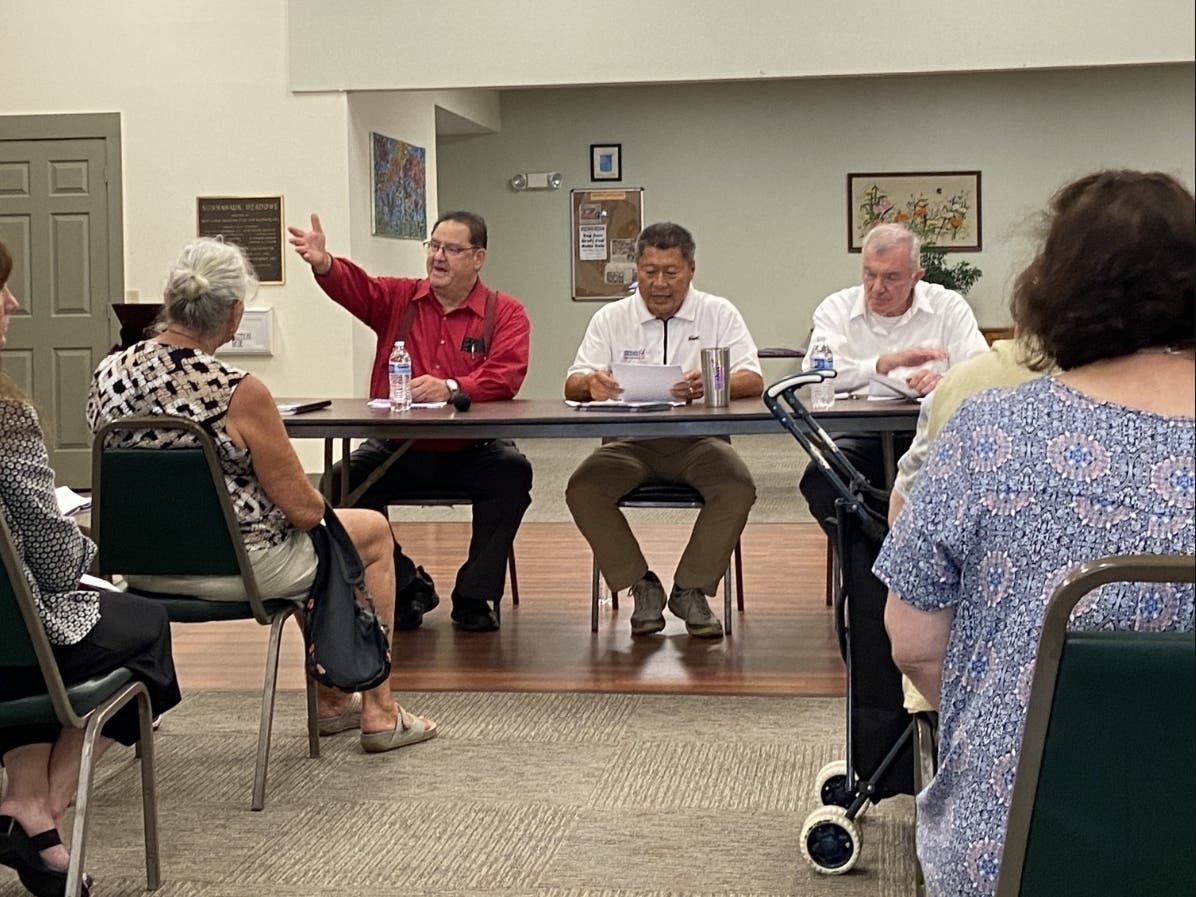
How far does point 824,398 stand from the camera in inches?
183

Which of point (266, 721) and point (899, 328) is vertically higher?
point (899, 328)

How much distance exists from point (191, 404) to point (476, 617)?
2.00 metres

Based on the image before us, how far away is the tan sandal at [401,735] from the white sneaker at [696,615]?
4.08 ft

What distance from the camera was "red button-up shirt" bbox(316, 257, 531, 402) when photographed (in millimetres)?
5387

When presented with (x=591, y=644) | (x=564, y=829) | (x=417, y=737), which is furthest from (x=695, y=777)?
(x=591, y=644)

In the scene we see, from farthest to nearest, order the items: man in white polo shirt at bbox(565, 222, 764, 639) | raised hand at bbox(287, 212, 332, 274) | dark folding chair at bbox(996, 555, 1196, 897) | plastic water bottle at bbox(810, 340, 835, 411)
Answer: raised hand at bbox(287, 212, 332, 274), man in white polo shirt at bbox(565, 222, 764, 639), plastic water bottle at bbox(810, 340, 835, 411), dark folding chair at bbox(996, 555, 1196, 897)

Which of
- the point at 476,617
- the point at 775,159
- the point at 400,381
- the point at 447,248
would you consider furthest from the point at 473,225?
the point at 775,159

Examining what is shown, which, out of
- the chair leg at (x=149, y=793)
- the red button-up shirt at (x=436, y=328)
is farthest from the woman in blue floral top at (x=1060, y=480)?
the red button-up shirt at (x=436, y=328)

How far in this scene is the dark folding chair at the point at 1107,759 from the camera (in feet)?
4.67

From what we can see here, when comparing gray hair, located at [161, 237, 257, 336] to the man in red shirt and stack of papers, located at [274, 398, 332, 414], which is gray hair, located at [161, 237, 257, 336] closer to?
stack of papers, located at [274, 398, 332, 414]

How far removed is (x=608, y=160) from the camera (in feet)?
39.2

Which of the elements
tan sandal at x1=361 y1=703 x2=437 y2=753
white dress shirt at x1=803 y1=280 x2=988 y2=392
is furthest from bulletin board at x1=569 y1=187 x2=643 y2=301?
tan sandal at x1=361 y1=703 x2=437 y2=753

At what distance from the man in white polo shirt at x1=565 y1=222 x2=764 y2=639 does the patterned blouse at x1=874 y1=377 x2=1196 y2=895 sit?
10.5 feet

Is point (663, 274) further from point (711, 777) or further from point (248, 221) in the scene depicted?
point (248, 221)
